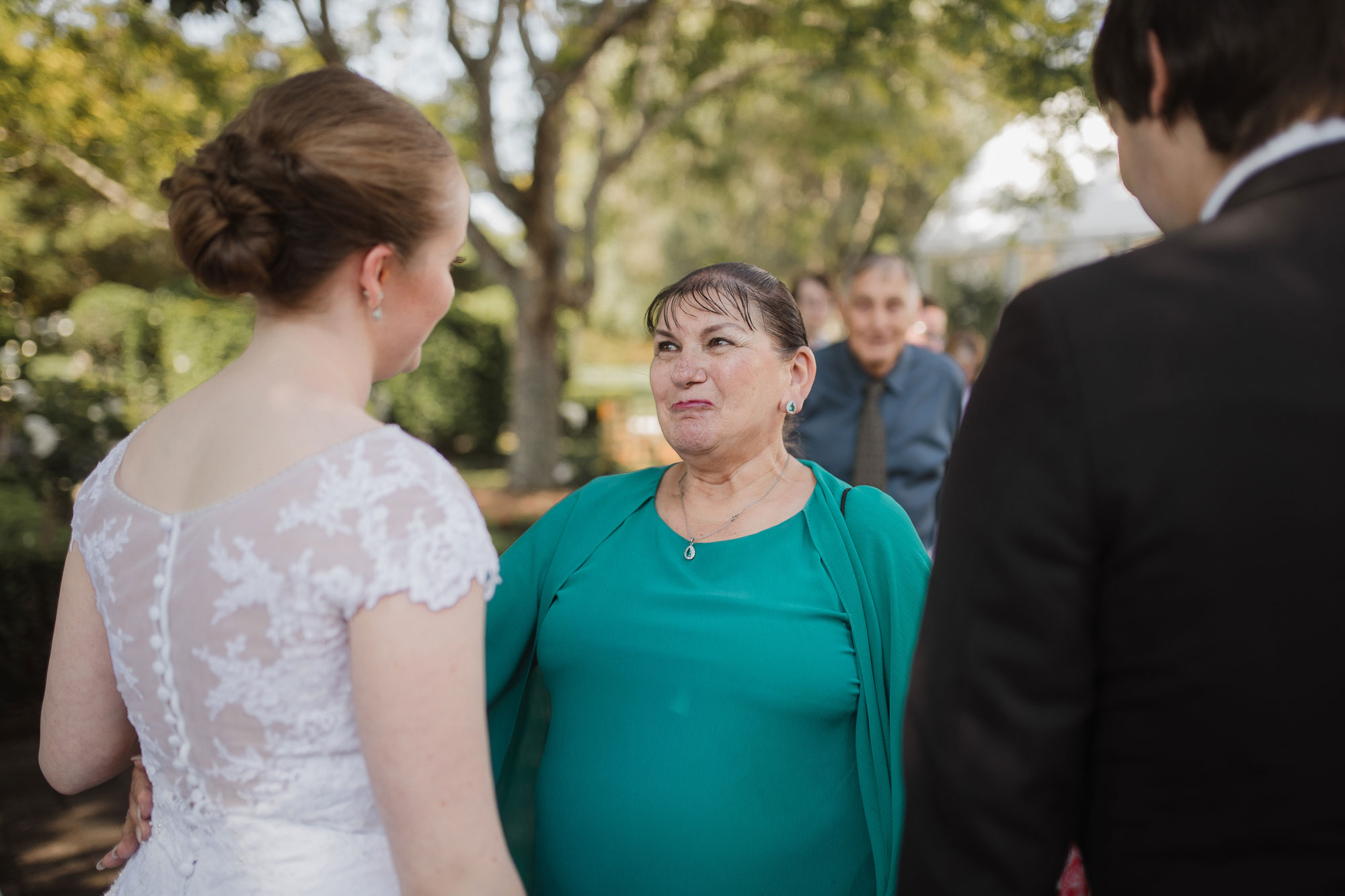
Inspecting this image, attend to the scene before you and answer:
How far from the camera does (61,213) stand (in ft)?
59.7

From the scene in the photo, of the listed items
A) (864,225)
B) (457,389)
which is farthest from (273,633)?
(864,225)

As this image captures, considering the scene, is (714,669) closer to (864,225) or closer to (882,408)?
(882,408)

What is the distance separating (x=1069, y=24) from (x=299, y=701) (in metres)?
7.67

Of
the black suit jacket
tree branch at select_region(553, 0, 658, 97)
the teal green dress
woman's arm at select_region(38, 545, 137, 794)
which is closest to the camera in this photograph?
the black suit jacket

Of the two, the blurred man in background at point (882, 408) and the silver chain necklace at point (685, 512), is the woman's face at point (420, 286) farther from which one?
the blurred man in background at point (882, 408)

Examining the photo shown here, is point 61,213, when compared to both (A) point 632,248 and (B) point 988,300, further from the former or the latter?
(B) point 988,300

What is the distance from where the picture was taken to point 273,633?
4.14 feet

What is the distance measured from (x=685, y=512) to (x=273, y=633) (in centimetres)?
125

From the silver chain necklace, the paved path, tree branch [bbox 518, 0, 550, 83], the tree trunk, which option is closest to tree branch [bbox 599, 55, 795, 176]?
tree branch [bbox 518, 0, 550, 83]

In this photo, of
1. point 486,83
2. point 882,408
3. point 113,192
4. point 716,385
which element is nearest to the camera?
point 716,385

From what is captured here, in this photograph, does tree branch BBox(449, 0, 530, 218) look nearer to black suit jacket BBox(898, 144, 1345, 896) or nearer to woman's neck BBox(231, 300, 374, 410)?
woman's neck BBox(231, 300, 374, 410)

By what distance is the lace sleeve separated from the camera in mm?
1215

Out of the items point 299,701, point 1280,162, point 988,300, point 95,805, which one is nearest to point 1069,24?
point 1280,162

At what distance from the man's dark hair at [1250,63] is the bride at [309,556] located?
1005 mm
